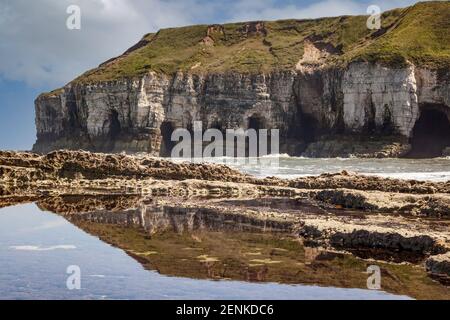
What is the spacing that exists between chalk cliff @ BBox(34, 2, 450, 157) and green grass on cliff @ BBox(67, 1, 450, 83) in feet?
0.60

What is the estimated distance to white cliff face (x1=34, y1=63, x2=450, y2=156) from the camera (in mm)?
60406

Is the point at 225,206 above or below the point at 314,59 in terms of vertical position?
below

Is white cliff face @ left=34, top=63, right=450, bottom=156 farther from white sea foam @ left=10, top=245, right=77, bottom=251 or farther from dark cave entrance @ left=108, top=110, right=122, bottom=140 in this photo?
white sea foam @ left=10, top=245, right=77, bottom=251

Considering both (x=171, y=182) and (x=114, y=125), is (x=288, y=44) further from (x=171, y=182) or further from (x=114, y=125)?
(x=171, y=182)

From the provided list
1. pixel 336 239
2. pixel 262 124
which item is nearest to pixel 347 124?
pixel 262 124

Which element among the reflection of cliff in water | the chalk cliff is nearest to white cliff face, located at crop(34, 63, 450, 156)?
the chalk cliff

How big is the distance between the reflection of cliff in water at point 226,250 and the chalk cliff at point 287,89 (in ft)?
150

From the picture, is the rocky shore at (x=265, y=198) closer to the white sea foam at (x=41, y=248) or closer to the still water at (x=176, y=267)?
the still water at (x=176, y=267)

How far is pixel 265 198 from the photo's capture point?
20406 mm

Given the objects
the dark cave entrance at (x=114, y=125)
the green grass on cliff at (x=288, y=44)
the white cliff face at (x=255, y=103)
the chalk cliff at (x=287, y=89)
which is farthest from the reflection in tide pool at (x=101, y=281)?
the dark cave entrance at (x=114, y=125)

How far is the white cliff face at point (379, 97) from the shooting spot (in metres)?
59.7

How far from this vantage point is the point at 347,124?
63.7 m
